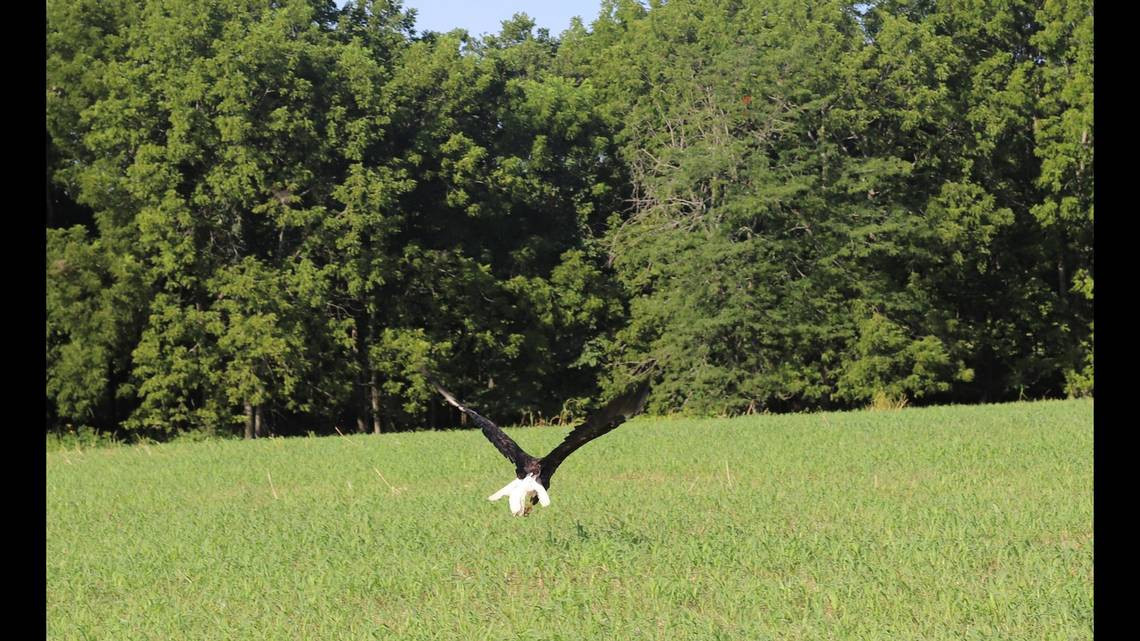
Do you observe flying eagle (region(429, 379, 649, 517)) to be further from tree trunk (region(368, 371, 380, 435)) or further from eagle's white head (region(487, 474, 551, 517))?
tree trunk (region(368, 371, 380, 435))

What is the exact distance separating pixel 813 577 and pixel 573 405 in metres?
32.3

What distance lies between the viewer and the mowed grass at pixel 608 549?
9516 mm

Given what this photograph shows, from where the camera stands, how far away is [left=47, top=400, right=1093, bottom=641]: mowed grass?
9516 millimetres

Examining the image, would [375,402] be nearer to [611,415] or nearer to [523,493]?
[523,493]

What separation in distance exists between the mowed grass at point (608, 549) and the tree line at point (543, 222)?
15.7 metres

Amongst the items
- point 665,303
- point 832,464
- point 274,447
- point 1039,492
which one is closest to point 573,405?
point 665,303

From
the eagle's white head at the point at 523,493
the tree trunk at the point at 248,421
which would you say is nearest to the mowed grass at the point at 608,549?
the eagle's white head at the point at 523,493

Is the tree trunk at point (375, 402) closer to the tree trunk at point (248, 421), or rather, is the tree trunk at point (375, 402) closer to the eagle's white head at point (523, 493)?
the tree trunk at point (248, 421)

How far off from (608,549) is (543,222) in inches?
1315

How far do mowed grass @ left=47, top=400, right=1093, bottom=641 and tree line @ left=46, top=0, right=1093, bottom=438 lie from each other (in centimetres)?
1568

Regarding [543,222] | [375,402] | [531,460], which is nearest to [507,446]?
[531,460]

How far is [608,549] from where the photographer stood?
12.0 metres

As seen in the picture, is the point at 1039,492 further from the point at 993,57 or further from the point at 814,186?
the point at 993,57

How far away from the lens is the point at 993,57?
138ft
